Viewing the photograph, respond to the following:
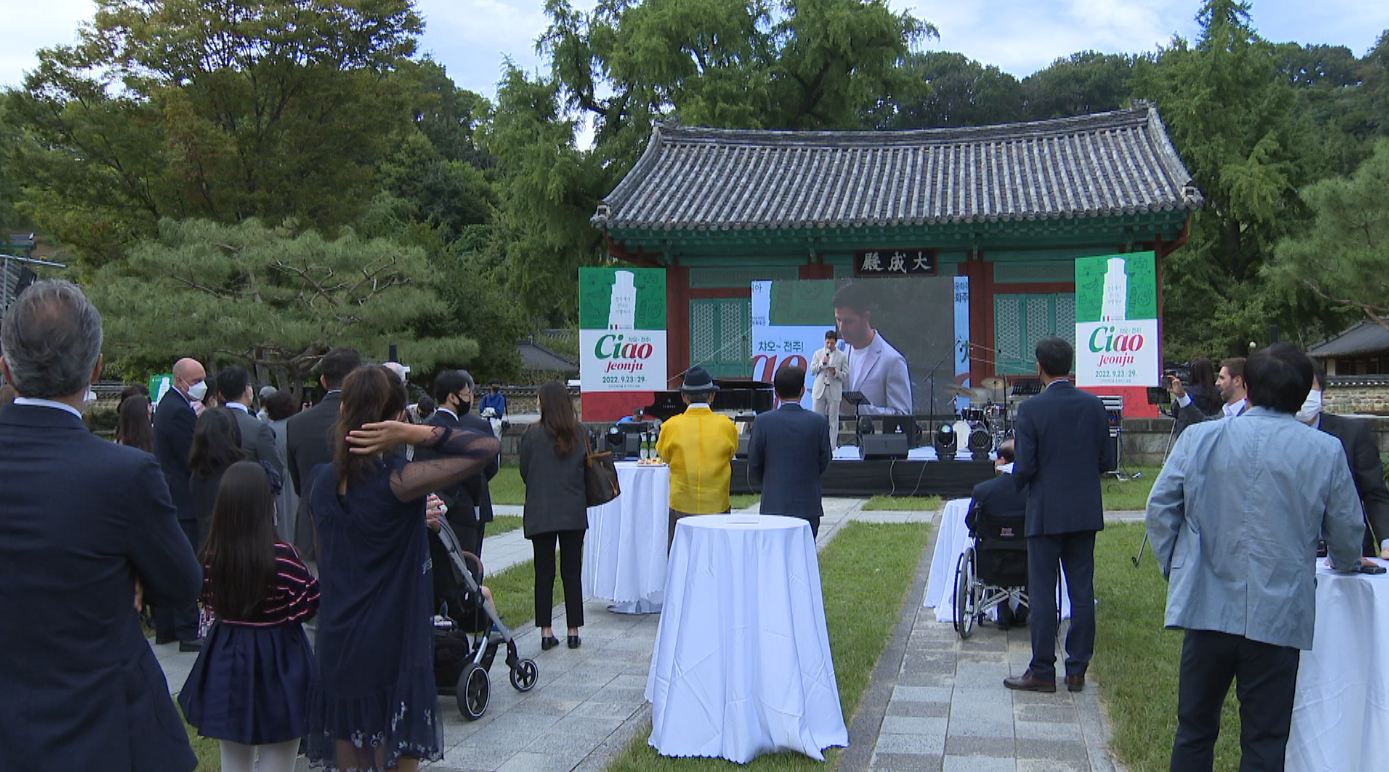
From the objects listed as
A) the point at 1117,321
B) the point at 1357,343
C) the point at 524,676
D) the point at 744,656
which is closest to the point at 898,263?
the point at 1117,321

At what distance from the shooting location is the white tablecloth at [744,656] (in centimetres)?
421

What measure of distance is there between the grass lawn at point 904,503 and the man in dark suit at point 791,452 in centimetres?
658

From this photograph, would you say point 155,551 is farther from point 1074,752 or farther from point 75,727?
point 1074,752

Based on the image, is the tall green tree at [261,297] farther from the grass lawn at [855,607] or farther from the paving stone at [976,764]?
the paving stone at [976,764]

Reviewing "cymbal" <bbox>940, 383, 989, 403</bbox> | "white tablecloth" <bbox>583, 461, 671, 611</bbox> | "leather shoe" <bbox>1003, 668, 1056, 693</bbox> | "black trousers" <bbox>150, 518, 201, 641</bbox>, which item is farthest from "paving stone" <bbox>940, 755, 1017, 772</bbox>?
"cymbal" <bbox>940, 383, 989, 403</bbox>

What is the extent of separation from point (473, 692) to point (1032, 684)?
2.60 metres

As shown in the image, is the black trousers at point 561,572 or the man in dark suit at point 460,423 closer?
the man in dark suit at point 460,423

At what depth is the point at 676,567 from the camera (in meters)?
4.43

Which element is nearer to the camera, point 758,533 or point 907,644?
point 758,533

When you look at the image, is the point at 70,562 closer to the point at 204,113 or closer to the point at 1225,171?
the point at 204,113

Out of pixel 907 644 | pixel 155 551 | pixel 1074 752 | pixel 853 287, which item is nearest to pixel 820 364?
pixel 853 287

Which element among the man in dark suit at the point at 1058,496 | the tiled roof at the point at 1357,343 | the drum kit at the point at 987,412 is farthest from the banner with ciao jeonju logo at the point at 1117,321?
the tiled roof at the point at 1357,343

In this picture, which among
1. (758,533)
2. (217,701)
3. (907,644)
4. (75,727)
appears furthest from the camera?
(907,644)

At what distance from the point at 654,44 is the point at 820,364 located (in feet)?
39.4
